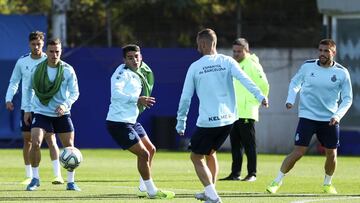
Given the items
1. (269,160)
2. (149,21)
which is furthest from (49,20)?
(269,160)

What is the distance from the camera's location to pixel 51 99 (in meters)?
17.0

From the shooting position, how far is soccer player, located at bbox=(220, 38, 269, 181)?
63.6 feet

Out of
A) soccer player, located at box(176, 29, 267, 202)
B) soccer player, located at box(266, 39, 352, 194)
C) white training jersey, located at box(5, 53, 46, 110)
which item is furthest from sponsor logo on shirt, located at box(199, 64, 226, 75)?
white training jersey, located at box(5, 53, 46, 110)

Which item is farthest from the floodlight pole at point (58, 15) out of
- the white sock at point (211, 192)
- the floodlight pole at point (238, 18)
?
the white sock at point (211, 192)

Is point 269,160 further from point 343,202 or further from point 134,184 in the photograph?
point 343,202

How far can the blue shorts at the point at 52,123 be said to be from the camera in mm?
16953

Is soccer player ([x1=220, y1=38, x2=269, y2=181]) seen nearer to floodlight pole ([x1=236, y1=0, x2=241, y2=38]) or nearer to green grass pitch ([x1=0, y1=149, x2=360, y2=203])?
green grass pitch ([x1=0, y1=149, x2=360, y2=203])

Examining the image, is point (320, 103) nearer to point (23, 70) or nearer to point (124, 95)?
point (124, 95)

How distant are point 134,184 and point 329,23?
14.1 meters

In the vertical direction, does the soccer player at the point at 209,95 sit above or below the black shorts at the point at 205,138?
above

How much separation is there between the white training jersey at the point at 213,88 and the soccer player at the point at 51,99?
10.8 feet

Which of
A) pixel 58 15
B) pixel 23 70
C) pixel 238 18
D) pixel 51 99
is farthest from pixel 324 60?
pixel 238 18

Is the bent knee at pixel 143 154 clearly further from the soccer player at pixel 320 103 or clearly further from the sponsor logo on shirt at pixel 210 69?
the soccer player at pixel 320 103

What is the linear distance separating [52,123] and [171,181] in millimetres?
2818
